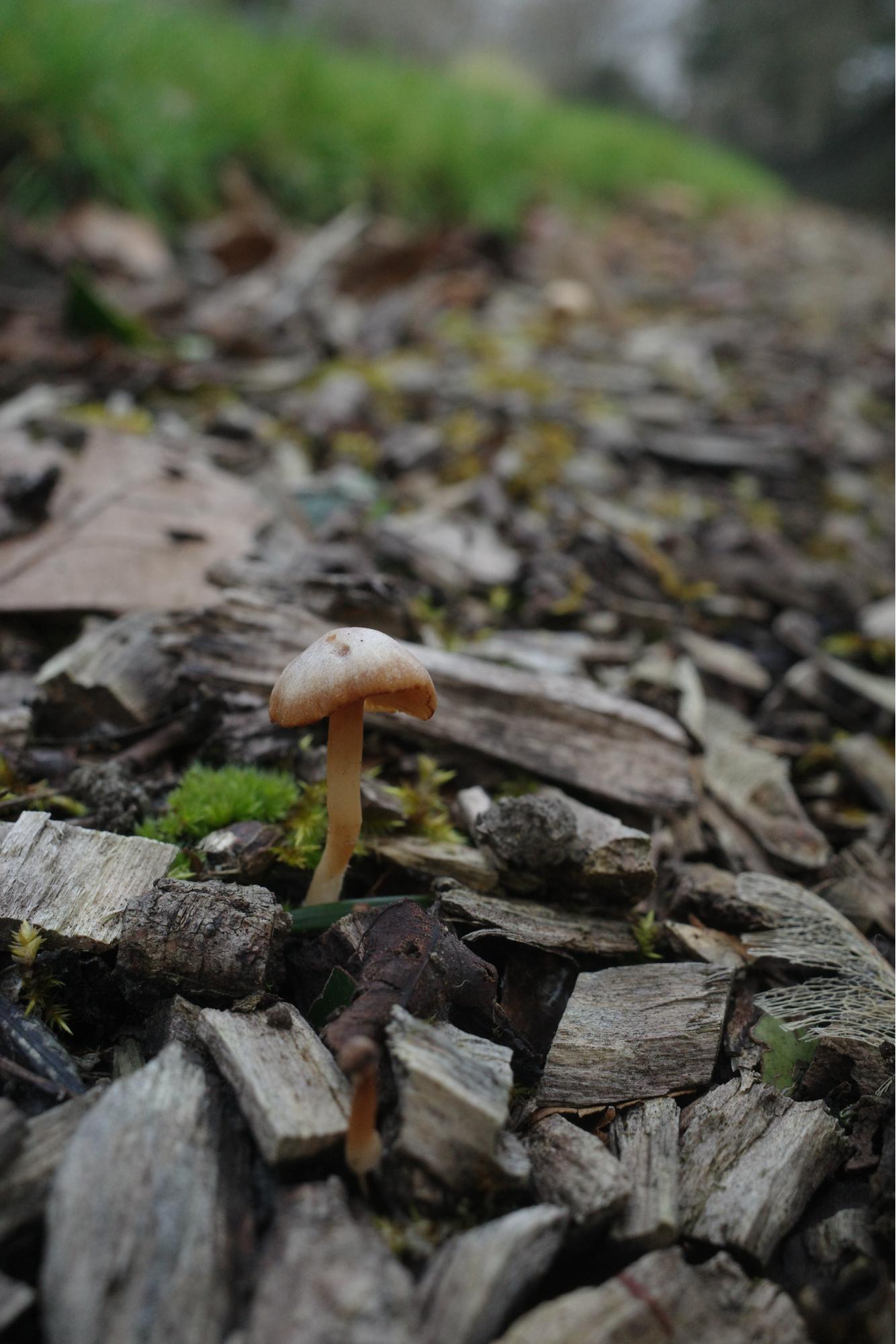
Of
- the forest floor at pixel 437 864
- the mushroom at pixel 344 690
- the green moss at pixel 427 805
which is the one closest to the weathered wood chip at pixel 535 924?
the forest floor at pixel 437 864

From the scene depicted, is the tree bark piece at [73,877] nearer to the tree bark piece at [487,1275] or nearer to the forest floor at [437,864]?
the forest floor at [437,864]

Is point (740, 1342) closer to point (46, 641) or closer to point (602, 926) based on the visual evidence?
point (602, 926)

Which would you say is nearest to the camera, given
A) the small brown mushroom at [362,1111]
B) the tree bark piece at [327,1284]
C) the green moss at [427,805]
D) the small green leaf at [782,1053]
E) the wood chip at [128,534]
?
the tree bark piece at [327,1284]

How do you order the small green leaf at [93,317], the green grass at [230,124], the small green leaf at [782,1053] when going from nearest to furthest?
1. the small green leaf at [782,1053]
2. the small green leaf at [93,317]
3. the green grass at [230,124]

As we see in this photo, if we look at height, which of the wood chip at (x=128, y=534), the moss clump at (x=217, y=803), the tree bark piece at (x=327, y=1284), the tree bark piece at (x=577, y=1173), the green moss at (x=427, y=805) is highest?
the wood chip at (x=128, y=534)

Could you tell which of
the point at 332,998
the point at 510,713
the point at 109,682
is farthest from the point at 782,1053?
the point at 109,682

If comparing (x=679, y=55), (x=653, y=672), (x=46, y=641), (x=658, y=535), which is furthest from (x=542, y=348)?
(x=679, y=55)

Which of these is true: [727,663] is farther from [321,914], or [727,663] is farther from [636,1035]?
[321,914]
